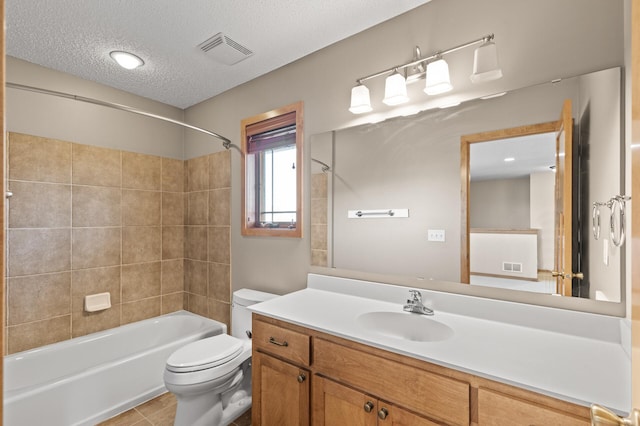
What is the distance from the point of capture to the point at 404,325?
151 centimetres

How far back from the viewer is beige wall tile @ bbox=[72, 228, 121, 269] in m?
2.39

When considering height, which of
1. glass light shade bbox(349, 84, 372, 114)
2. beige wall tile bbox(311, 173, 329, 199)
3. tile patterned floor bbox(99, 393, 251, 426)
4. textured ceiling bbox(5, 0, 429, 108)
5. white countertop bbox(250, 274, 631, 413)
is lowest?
tile patterned floor bbox(99, 393, 251, 426)

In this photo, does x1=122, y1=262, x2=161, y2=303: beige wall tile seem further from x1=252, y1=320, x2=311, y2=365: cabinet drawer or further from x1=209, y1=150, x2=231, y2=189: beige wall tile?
x1=252, y1=320, x2=311, y2=365: cabinet drawer

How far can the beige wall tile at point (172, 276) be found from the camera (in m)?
2.93

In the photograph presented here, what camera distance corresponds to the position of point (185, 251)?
3070mm

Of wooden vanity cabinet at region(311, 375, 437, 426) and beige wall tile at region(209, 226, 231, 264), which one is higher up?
beige wall tile at region(209, 226, 231, 264)

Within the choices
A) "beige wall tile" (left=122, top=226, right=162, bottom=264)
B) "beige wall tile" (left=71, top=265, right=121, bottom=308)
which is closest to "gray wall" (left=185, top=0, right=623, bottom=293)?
"beige wall tile" (left=122, top=226, right=162, bottom=264)

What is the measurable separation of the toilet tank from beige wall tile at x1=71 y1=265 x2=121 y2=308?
3.65ft

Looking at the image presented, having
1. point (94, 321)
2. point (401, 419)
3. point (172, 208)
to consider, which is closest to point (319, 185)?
point (401, 419)

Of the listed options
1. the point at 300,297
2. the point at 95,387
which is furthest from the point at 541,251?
the point at 95,387

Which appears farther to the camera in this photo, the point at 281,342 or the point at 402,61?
the point at 402,61

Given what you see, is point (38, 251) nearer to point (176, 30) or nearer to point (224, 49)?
point (176, 30)

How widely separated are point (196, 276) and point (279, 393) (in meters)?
1.79

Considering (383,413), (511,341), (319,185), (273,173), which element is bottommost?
(383,413)
